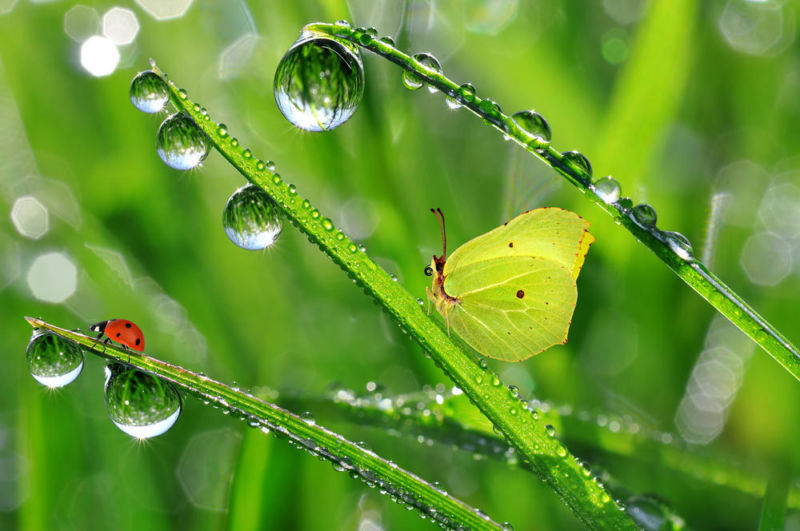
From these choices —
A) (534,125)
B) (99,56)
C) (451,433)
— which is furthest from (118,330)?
(99,56)

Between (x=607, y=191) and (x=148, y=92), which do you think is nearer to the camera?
(x=607, y=191)

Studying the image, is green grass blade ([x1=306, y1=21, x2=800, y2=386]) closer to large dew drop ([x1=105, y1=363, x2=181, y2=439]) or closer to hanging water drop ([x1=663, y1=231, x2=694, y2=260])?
hanging water drop ([x1=663, y1=231, x2=694, y2=260])

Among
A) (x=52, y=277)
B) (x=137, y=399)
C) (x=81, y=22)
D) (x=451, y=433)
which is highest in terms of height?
(x=81, y=22)

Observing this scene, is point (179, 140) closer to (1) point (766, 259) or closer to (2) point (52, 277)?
(2) point (52, 277)

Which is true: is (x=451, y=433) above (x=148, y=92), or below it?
below

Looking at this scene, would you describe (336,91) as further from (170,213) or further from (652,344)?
(652,344)

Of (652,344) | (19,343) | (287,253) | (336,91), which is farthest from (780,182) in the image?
(19,343)

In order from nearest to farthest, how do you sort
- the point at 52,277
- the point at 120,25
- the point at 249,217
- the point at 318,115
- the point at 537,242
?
the point at 318,115 < the point at 249,217 < the point at 537,242 < the point at 52,277 < the point at 120,25

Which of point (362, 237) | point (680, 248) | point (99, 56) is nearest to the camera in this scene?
point (680, 248)
